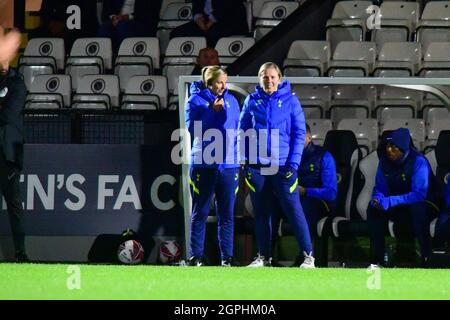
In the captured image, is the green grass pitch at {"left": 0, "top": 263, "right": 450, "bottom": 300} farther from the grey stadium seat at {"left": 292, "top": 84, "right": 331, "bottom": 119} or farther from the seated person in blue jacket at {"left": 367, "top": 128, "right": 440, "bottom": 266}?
the grey stadium seat at {"left": 292, "top": 84, "right": 331, "bottom": 119}

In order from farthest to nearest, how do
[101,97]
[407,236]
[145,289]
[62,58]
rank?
[62,58]
[101,97]
[407,236]
[145,289]

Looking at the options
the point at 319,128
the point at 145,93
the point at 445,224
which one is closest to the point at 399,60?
→ the point at 319,128

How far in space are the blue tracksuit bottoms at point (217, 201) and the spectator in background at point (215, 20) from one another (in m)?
4.53

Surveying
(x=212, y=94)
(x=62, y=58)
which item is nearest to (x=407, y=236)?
(x=212, y=94)

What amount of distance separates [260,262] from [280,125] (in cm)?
124

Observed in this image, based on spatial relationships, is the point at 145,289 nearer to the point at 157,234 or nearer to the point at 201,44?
the point at 157,234

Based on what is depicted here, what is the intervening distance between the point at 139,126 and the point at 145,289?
4.76 meters

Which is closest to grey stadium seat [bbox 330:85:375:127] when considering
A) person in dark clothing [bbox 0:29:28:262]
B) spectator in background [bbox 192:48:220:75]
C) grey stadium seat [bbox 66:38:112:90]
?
spectator in background [bbox 192:48:220:75]

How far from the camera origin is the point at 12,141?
506 inches

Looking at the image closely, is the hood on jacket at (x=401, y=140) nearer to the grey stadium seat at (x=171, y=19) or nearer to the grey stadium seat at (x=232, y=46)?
the grey stadium seat at (x=232, y=46)

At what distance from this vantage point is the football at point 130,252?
1287 cm

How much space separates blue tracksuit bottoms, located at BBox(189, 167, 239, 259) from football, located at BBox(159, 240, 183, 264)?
112cm

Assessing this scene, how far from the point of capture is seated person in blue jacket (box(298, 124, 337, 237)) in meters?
12.4
